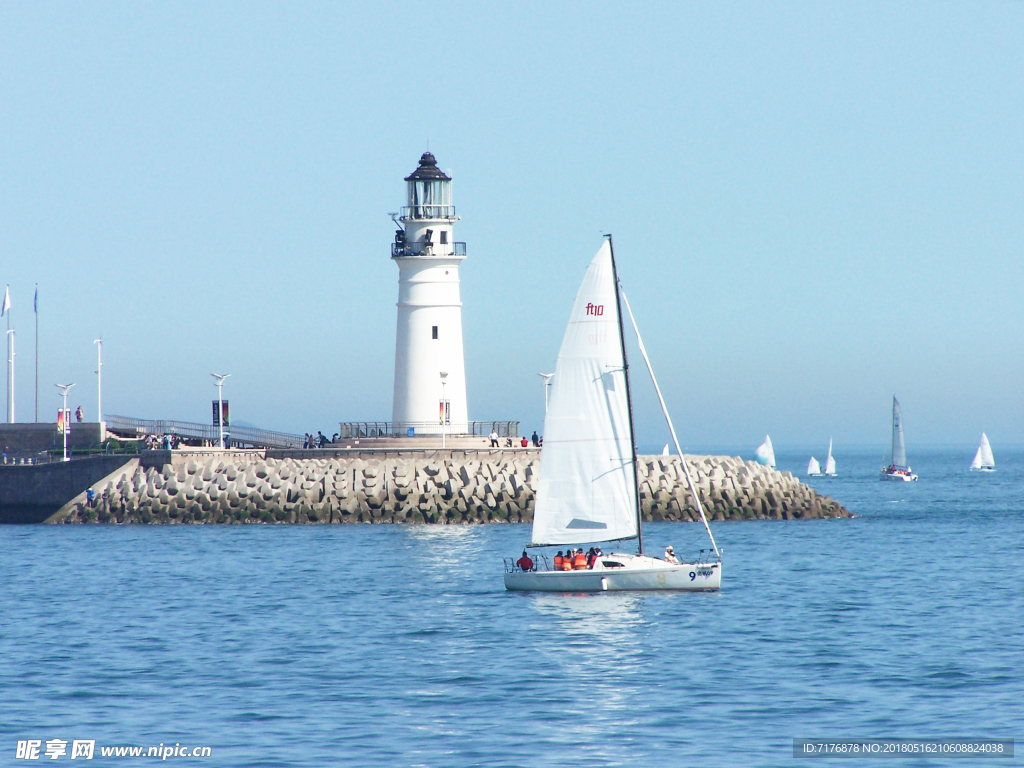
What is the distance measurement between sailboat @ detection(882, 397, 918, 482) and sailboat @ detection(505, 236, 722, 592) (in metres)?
95.0

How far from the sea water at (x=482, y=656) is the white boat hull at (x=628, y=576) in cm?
47

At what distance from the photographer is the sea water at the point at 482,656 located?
21875 mm

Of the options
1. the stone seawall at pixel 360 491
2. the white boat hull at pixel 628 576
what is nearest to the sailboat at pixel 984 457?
the stone seawall at pixel 360 491

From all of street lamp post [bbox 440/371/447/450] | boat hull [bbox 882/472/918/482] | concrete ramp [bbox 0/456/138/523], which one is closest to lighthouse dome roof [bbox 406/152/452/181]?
street lamp post [bbox 440/371/447/450]

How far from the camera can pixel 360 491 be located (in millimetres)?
60250

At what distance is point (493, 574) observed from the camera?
42406mm

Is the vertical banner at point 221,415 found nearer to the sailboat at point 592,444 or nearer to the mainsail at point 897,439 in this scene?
the sailboat at point 592,444

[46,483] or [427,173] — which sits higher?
[427,173]

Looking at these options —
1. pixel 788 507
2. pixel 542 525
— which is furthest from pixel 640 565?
pixel 788 507

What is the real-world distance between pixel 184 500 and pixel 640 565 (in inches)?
1208

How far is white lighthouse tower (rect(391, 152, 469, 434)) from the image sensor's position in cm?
6266

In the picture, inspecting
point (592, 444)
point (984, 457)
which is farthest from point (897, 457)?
point (592, 444)

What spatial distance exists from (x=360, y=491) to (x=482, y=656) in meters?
31.9

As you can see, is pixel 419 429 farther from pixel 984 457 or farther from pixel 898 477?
pixel 984 457
